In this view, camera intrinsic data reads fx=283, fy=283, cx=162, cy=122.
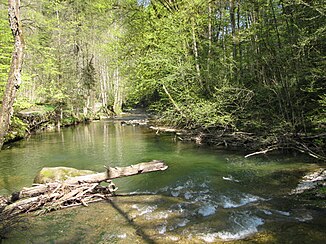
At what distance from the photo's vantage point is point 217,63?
16.1 m

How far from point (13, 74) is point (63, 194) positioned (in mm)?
3566

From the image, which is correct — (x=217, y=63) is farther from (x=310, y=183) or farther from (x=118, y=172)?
(x=118, y=172)

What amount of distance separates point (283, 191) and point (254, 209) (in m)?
1.65

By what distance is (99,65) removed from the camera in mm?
43750

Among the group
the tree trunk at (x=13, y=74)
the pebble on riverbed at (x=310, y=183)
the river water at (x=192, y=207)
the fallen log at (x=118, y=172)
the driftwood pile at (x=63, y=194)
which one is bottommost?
the river water at (x=192, y=207)

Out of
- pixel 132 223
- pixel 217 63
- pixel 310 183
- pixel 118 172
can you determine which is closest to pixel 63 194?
pixel 118 172

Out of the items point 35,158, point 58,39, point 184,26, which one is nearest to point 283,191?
point 35,158

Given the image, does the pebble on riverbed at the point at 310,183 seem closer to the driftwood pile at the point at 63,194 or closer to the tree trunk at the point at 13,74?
the driftwood pile at the point at 63,194

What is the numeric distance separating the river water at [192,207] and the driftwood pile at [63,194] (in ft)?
1.02

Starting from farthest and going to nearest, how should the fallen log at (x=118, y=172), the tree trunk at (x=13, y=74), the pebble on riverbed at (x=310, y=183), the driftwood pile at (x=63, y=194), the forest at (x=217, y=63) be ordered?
the forest at (x=217, y=63)
the pebble on riverbed at (x=310, y=183)
the fallen log at (x=118, y=172)
the driftwood pile at (x=63, y=194)
the tree trunk at (x=13, y=74)

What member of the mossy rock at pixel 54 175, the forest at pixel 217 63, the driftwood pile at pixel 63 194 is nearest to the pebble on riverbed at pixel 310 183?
the forest at pixel 217 63

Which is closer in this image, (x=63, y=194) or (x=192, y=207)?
(x=192, y=207)

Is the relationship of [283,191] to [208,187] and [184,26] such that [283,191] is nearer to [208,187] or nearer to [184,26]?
[208,187]

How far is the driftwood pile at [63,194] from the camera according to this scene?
22.0ft
